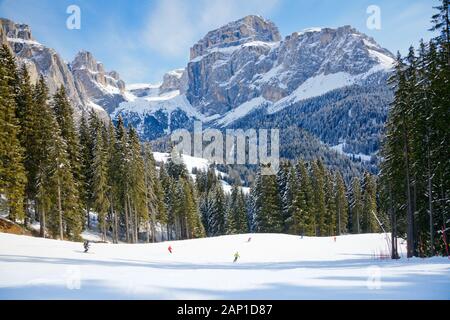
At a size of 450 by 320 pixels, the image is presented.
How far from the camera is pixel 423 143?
23.3 meters

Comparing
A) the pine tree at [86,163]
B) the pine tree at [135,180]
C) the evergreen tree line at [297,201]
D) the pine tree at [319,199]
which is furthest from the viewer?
the pine tree at [319,199]

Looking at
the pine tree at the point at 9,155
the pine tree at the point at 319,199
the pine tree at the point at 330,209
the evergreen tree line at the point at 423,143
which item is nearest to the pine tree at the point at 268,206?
the pine tree at the point at 319,199

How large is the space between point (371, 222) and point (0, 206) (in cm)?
7442

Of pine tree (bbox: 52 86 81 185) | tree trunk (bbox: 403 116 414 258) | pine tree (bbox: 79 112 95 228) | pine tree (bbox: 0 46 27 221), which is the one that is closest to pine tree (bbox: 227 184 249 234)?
pine tree (bbox: 79 112 95 228)

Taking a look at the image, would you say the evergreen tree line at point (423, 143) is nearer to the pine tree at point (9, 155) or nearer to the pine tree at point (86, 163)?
the pine tree at point (9, 155)

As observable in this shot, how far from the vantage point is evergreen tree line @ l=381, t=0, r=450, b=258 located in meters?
20.4

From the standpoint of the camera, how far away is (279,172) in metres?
69.4

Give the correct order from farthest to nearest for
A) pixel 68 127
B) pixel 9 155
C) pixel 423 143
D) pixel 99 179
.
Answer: pixel 99 179 < pixel 68 127 < pixel 9 155 < pixel 423 143

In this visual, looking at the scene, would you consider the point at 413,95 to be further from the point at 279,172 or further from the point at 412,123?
the point at 279,172

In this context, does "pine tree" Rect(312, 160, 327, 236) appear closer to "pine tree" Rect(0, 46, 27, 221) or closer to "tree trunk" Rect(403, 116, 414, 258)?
"tree trunk" Rect(403, 116, 414, 258)

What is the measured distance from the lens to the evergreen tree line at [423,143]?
2042cm

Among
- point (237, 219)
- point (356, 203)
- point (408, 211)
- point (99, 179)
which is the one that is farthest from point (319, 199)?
point (408, 211)

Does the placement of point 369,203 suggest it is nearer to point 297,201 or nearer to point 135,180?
point 297,201
